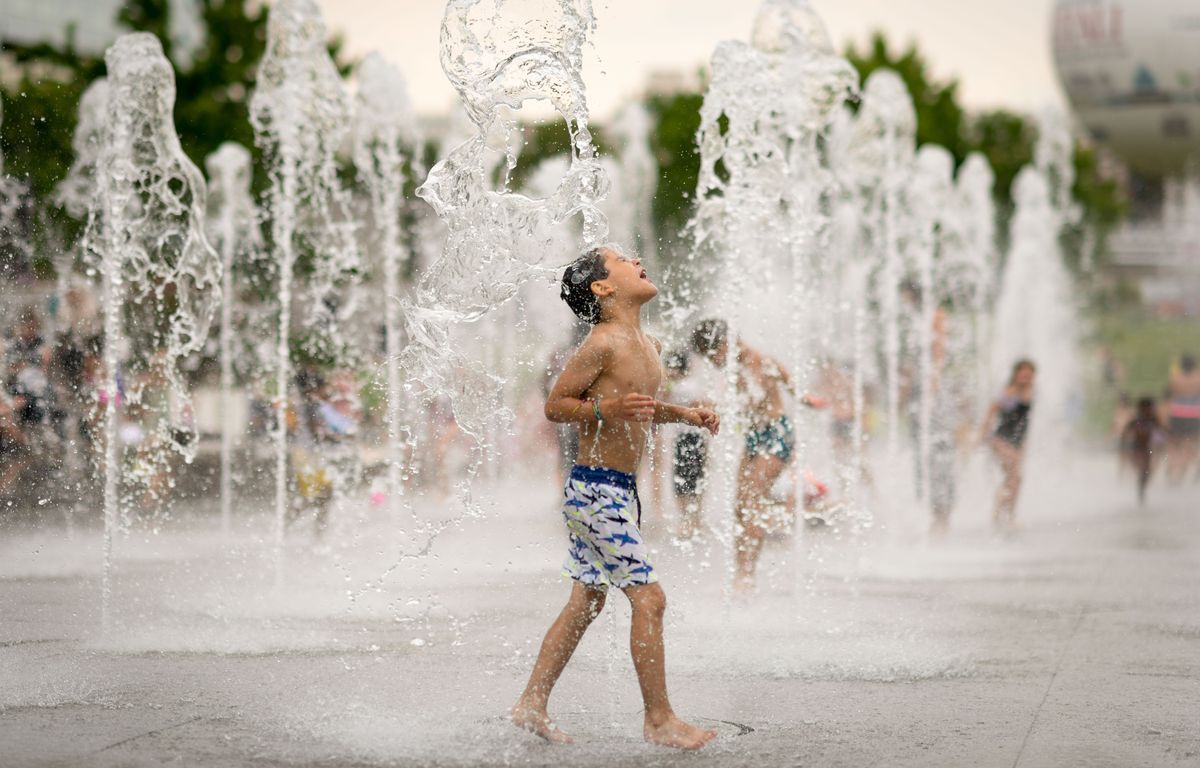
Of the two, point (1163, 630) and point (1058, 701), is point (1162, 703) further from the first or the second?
point (1163, 630)

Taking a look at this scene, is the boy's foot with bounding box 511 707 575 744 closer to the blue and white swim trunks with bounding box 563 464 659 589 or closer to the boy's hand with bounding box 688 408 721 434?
the blue and white swim trunks with bounding box 563 464 659 589

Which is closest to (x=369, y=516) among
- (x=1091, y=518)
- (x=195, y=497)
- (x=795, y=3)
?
(x=195, y=497)

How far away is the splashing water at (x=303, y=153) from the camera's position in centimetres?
1147

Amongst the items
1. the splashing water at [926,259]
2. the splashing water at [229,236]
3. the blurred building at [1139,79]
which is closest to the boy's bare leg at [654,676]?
the splashing water at [926,259]

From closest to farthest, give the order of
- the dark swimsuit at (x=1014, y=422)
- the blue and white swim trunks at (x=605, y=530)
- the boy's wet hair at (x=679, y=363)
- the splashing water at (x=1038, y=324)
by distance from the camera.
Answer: the blue and white swim trunks at (x=605, y=530) → the boy's wet hair at (x=679, y=363) → the dark swimsuit at (x=1014, y=422) → the splashing water at (x=1038, y=324)

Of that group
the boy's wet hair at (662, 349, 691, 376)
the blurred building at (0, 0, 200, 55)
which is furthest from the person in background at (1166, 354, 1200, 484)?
the blurred building at (0, 0, 200, 55)

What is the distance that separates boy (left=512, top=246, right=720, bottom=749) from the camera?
480 cm

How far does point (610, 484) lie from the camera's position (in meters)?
4.89

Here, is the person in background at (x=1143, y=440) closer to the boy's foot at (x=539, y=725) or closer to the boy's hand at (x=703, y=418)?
the boy's hand at (x=703, y=418)

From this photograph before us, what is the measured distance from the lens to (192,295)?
48.6 feet

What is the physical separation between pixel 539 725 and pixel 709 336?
3255 mm

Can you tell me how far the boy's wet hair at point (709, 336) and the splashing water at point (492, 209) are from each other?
→ 1.88m

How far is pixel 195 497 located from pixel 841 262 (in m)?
11.9

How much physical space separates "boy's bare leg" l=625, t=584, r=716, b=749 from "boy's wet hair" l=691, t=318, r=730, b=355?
3.07m
